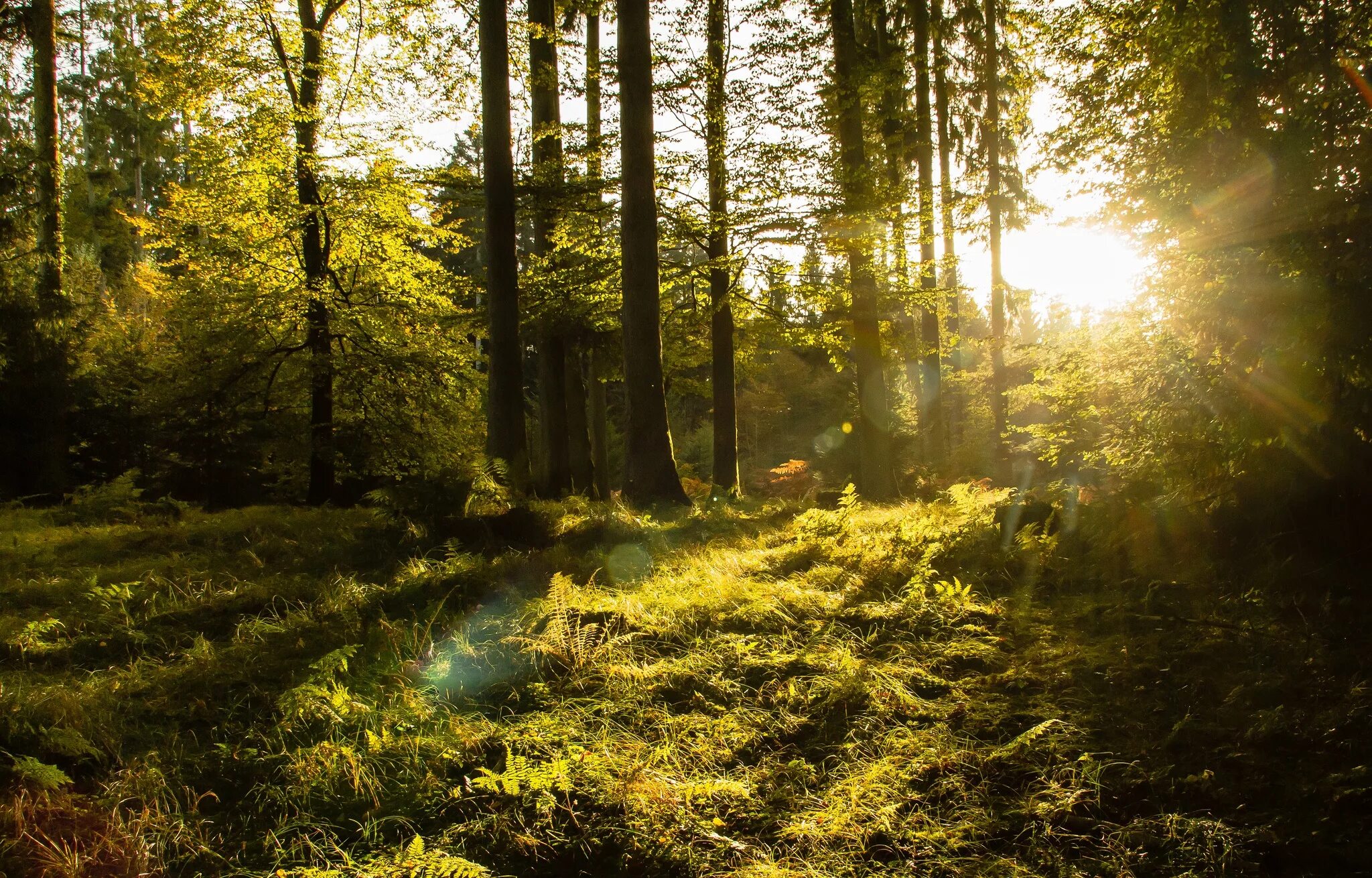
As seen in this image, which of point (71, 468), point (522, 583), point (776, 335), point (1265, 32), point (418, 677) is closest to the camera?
point (418, 677)

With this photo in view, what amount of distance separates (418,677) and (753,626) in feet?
6.21

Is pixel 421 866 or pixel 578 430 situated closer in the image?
pixel 421 866

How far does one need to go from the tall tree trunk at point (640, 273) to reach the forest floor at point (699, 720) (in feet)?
14.3

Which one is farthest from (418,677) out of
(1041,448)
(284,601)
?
(1041,448)

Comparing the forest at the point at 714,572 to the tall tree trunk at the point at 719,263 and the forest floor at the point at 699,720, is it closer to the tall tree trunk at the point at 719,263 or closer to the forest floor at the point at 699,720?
the forest floor at the point at 699,720

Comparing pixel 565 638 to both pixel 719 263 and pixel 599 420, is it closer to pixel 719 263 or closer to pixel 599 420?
pixel 719 263

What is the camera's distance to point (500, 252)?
990cm

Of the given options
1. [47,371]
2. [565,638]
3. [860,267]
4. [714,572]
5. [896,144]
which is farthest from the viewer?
[896,144]

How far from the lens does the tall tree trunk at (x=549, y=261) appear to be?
40.4ft

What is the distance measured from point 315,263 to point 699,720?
37.2 ft

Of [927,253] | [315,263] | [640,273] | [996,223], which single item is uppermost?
[996,223]

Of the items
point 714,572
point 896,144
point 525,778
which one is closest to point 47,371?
point 714,572

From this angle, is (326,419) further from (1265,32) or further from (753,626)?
(1265,32)

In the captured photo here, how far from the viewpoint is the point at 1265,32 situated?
155 inches
